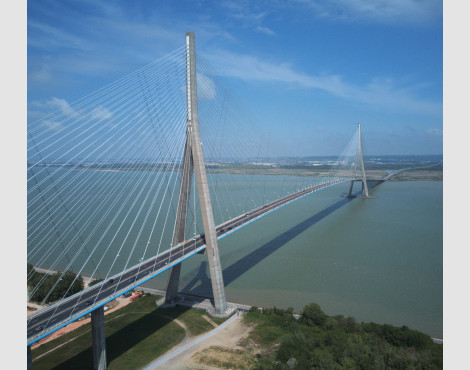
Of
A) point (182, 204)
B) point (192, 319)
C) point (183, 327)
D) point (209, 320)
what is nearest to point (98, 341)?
point (183, 327)

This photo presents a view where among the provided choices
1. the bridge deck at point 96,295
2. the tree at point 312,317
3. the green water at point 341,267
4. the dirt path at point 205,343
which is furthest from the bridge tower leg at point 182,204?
the tree at point 312,317

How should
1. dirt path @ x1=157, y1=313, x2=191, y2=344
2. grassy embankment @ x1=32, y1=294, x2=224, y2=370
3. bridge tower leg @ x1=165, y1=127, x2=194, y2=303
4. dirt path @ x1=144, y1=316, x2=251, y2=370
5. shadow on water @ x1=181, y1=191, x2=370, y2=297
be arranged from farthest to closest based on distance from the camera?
shadow on water @ x1=181, y1=191, x2=370, y2=297 → bridge tower leg @ x1=165, y1=127, x2=194, y2=303 → dirt path @ x1=157, y1=313, x2=191, y2=344 → grassy embankment @ x1=32, y1=294, x2=224, y2=370 → dirt path @ x1=144, y1=316, x2=251, y2=370

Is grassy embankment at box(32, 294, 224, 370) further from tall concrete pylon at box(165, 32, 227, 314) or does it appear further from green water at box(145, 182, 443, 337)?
green water at box(145, 182, 443, 337)

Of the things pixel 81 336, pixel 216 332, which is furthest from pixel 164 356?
pixel 81 336

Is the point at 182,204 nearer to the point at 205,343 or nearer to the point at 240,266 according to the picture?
the point at 205,343

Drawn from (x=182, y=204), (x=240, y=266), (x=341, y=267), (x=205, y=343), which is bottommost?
(x=205, y=343)

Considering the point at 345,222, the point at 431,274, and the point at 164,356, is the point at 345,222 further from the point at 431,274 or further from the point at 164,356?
the point at 164,356

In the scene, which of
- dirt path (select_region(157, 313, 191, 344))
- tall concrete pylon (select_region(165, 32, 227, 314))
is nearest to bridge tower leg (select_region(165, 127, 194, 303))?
tall concrete pylon (select_region(165, 32, 227, 314))
